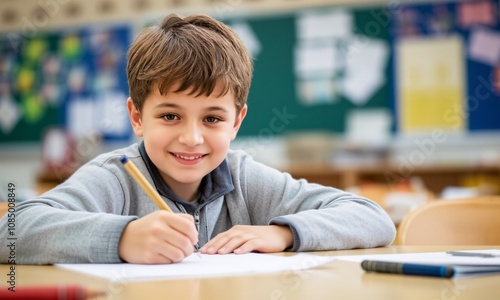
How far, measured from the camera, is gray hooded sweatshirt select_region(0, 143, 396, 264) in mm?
1098

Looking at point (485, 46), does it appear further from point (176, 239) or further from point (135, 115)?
point (176, 239)

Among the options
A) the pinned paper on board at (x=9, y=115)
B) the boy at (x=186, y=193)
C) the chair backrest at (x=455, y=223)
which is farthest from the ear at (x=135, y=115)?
the pinned paper on board at (x=9, y=115)

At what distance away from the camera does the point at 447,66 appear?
516cm

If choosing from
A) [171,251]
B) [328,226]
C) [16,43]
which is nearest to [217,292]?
[171,251]

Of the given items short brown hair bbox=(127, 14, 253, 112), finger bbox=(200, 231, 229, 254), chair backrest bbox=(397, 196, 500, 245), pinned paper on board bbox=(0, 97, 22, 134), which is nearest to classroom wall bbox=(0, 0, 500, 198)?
pinned paper on board bbox=(0, 97, 22, 134)

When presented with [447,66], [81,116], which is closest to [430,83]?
[447,66]

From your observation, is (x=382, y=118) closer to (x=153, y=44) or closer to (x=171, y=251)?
(x=153, y=44)

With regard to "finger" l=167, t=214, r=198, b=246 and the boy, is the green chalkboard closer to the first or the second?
the boy

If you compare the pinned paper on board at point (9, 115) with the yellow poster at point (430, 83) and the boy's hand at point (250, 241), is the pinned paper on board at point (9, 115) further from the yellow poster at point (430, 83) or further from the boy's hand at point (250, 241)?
Result: the boy's hand at point (250, 241)

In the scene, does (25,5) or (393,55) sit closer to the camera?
(393,55)

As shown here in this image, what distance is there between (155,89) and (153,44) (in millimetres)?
98

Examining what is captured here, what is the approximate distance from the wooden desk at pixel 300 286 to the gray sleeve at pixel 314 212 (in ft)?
0.91

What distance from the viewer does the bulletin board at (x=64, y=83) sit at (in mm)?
6066

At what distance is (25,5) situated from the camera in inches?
249
